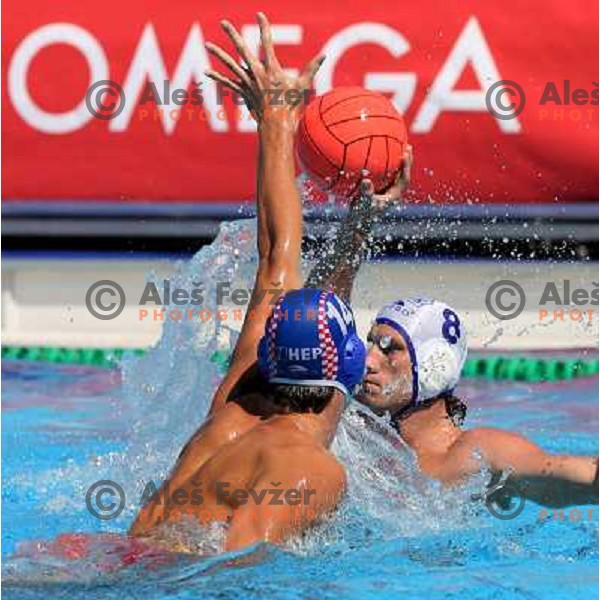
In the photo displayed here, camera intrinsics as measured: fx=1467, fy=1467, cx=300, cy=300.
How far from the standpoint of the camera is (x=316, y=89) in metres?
6.82

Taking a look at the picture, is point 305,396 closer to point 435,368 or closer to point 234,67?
point 435,368

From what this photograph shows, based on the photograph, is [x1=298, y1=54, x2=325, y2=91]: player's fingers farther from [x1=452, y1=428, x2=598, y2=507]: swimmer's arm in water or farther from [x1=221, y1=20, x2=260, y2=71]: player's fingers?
[x1=452, y1=428, x2=598, y2=507]: swimmer's arm in water

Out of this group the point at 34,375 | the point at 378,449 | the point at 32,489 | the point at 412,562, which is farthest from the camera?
the point at 34,375

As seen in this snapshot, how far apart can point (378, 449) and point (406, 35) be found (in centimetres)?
336

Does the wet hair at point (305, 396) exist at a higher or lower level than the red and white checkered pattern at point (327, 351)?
lower

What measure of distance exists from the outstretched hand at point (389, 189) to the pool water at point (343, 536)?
578 millimetres

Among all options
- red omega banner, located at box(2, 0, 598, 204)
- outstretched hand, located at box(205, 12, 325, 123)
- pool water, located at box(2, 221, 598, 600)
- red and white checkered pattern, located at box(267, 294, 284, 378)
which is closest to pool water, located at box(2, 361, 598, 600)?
pool water, located at box(2, 221, 598, 600)

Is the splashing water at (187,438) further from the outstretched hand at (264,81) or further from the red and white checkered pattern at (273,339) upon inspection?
the outstretched hand at (264,81)

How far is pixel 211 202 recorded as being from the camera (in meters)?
6.98

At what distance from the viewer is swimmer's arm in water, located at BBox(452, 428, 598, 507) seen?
347 cm

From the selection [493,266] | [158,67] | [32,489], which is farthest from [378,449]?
[158,67]

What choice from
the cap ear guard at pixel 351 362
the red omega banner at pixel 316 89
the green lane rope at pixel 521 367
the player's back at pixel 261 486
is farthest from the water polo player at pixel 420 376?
the red omega banner at pixel 316 89

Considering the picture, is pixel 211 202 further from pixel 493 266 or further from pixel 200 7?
pixel 493 266

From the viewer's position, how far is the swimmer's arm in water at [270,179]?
11.6ft
